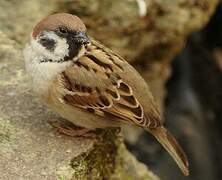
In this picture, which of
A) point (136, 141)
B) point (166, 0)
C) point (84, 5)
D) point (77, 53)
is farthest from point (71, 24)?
point (136, 141)

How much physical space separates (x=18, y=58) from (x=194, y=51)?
3.17m

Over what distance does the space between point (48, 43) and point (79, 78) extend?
26cm

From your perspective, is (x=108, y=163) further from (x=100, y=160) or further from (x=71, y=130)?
(x=71, y=130)

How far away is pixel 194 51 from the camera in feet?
24.6

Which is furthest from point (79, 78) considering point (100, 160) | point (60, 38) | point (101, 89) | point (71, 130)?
point (100, 160)

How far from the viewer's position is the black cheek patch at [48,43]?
4.02 m

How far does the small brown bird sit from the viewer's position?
400 centimetres

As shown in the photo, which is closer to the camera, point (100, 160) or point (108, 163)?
point (100, 160)

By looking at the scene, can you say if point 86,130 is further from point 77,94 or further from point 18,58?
point 18,58

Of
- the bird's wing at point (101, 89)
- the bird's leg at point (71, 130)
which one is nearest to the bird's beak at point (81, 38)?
the bird's wing at point (101, 89)

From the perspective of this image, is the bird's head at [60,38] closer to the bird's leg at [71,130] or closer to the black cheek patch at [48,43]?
the black cheek patch at [48,43]

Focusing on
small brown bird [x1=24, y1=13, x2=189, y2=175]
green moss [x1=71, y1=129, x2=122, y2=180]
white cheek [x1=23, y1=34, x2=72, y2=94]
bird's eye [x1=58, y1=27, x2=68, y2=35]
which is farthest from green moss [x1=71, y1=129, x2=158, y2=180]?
bird's eye [x1=58, y1=27, x2=68, y2=35]

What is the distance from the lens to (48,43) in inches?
159

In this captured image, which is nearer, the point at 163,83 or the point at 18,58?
the point at 18,58
